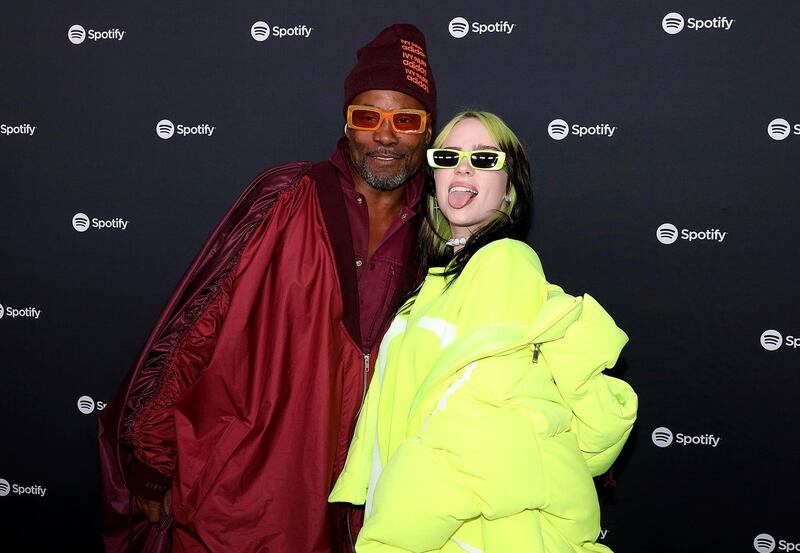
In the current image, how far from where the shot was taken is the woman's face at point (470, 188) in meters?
1.62

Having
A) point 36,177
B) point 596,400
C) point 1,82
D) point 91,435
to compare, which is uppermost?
point 1,82

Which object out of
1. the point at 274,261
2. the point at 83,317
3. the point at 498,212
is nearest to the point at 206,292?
the point at 274,261

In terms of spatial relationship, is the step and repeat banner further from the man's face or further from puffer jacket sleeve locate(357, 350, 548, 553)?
puffer jacket sleeve locate(357, 350, 548, 553)

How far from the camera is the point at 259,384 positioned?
173 cm

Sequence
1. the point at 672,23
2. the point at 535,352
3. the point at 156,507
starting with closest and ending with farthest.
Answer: the point at 535,352, the point at 156,507, the point at 672,23

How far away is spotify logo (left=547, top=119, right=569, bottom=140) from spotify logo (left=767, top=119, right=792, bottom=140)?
2.06ft

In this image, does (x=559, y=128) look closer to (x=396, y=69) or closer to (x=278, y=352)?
(x=396, y=69)

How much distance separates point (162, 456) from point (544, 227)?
54.2 inches

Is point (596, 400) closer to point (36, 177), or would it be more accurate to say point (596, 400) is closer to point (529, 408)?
point (529, 408)

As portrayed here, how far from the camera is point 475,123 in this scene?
169 centimetres

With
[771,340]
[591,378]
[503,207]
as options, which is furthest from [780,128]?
[591,378]

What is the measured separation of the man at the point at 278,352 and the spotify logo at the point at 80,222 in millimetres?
Result: 955

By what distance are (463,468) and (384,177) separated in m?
0.96

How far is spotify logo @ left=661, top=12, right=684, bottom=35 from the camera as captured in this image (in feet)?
7.64
